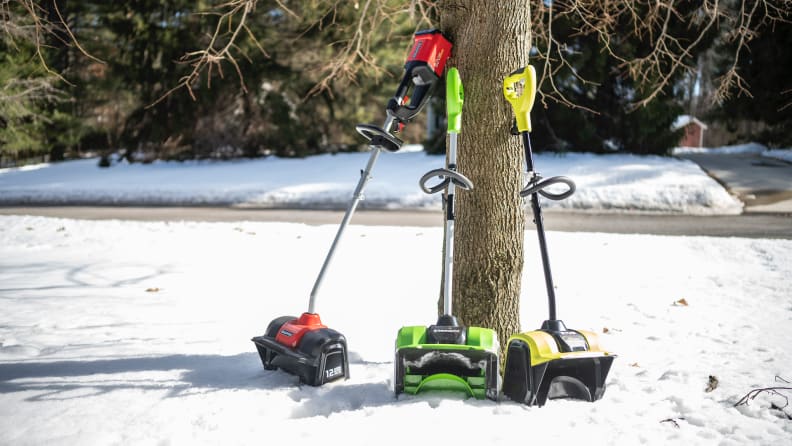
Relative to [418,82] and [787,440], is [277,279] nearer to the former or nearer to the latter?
[418,82]

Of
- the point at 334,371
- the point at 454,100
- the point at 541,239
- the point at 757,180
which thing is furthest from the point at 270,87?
the point at 541,239

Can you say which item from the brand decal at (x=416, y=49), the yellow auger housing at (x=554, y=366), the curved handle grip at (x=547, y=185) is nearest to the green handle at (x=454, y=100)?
the brand decal at (x=416, y=49)

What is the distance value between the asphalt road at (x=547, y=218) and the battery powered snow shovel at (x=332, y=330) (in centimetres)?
611

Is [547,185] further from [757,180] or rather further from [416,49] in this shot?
[757,180]

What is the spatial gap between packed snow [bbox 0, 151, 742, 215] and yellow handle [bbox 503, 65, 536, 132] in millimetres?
8897

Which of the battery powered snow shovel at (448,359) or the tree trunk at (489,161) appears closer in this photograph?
the battery powered snow shovel at (448,359)

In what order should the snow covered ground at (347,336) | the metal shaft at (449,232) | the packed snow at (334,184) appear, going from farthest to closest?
the packed snow at (334,184) → the metal shaft at (449,232) → the snow covered ground at (347,336)

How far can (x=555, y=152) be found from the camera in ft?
53.4

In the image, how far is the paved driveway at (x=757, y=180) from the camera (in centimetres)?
1102

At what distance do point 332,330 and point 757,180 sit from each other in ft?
45.2

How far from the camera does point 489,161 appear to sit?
3.16m

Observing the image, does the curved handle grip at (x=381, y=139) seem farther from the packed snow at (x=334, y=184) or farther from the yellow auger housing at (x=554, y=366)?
the packed snow at (x=334, y=184)

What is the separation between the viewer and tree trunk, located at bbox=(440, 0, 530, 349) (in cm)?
314

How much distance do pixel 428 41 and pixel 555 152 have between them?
13942 millimetres
